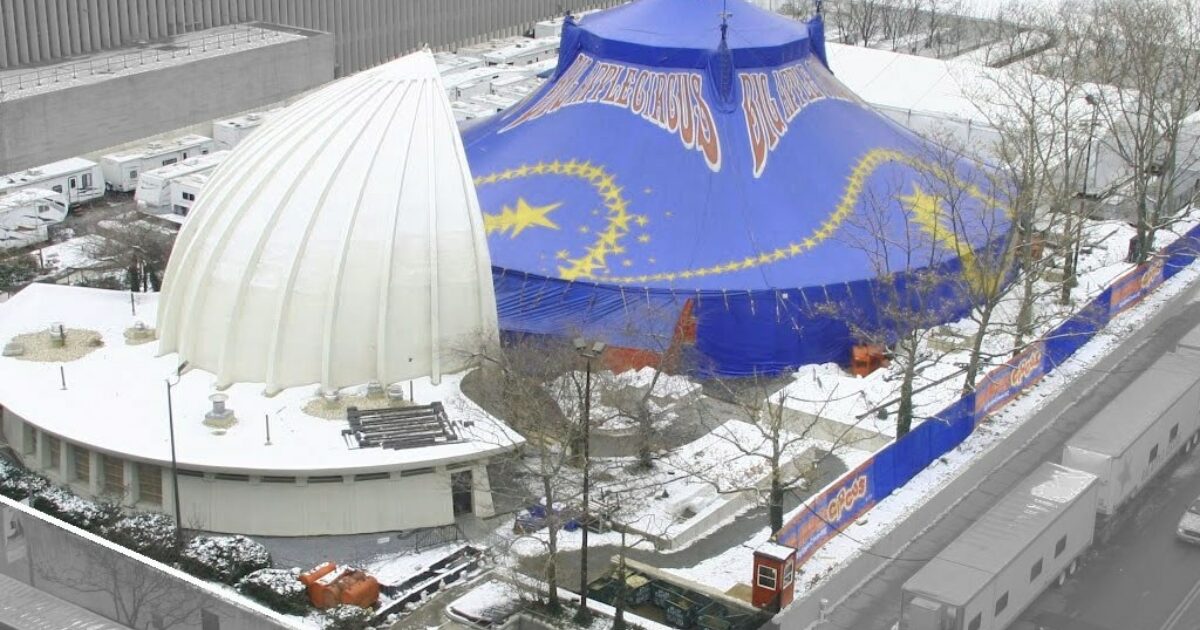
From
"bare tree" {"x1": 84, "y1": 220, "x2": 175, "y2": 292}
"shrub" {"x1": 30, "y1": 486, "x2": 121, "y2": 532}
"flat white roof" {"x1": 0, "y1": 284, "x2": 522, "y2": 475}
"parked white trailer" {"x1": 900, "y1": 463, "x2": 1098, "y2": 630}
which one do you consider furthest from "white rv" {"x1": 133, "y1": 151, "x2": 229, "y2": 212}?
"parked white trailer" {"x1": 900, "y1": 463, "x2": 1098, "y2": 630}

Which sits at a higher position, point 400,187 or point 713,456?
point 400,187

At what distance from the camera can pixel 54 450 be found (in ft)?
132

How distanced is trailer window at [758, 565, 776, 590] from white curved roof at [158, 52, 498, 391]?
10.8m

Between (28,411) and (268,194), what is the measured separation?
308 inches

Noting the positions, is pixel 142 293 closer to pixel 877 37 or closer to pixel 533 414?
pixel 533 414

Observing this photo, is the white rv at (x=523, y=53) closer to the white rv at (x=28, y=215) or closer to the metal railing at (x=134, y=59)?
the metal railing at (x=134, y=59)

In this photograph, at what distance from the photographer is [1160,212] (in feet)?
185

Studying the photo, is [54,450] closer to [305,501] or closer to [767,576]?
[305,501]

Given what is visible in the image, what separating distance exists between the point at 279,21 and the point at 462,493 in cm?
4482

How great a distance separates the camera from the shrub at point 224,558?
116ft

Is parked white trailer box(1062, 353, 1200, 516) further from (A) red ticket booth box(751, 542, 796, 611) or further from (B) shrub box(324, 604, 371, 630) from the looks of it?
(B) shrub box(324, 604, 371, 630)

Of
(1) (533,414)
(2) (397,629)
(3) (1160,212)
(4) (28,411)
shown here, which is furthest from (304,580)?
(3) (1160,212)

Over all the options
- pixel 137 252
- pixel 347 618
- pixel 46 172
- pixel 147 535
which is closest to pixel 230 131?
pixel 46 172

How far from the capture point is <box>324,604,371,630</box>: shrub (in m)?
33.7
